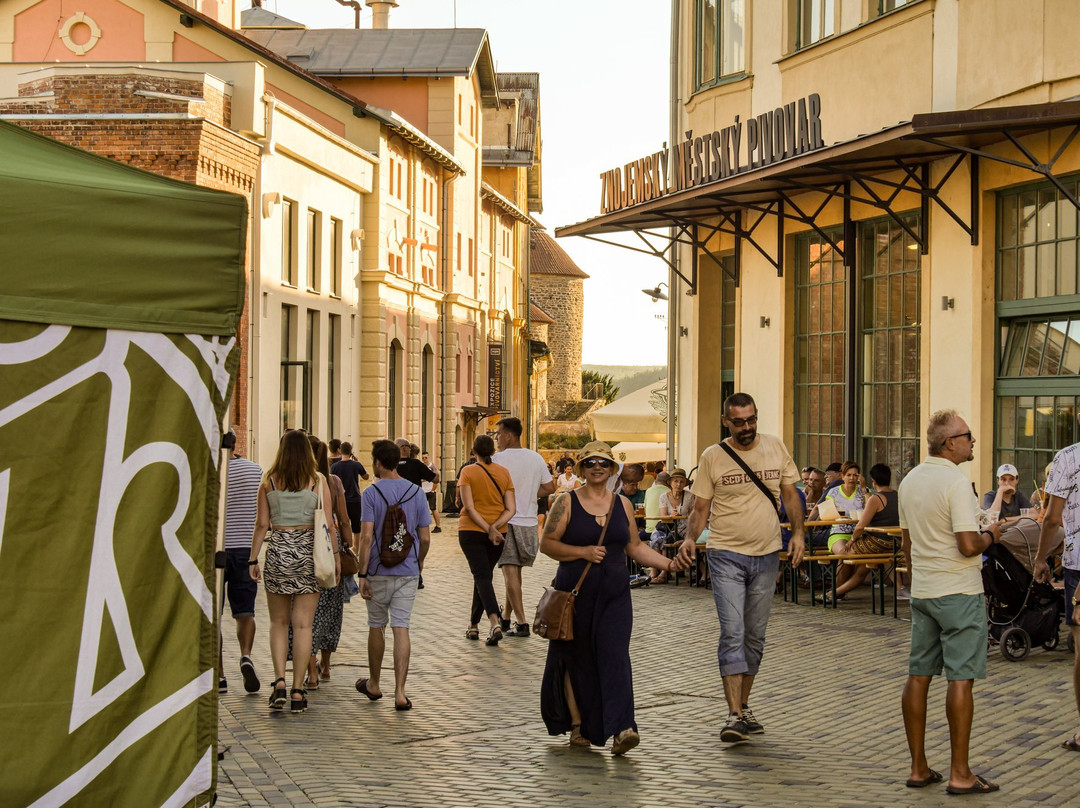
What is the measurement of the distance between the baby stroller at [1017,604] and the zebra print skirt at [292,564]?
525cm

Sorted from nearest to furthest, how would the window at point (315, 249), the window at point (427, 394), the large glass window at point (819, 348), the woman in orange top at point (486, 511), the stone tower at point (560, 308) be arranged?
the woman in orange top at point (486, 511), the large glass window at point (819, 348), the window at point (315, 249), the window at point (427, 394), the stone tower at point (560, 308)

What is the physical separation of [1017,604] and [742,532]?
3.88 meters

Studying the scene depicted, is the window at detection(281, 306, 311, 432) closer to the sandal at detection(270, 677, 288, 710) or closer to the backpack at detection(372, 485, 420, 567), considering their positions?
the backpack at detection(372, 485, 420, 567)

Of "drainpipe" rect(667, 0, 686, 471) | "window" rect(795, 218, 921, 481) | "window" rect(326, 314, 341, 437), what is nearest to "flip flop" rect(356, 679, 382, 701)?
"window" rect(795, 218, 921, 481)

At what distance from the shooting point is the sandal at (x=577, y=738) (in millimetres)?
9031

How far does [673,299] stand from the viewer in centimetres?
2702

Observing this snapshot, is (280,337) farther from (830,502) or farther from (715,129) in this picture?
(830,502)

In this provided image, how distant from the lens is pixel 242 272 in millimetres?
4785

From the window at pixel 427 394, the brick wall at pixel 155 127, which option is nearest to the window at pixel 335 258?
the brick wall at pixel 155 127

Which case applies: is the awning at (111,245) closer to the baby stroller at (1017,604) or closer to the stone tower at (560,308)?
the baby stroller at (1017,604)

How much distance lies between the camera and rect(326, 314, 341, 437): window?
33812 millimetres

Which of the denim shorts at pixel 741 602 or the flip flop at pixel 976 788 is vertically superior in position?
the denim shorts at pixel 741 602

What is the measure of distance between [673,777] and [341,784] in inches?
68.3

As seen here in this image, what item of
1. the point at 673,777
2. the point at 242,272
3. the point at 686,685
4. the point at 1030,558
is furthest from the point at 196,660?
the point at 1030,558
